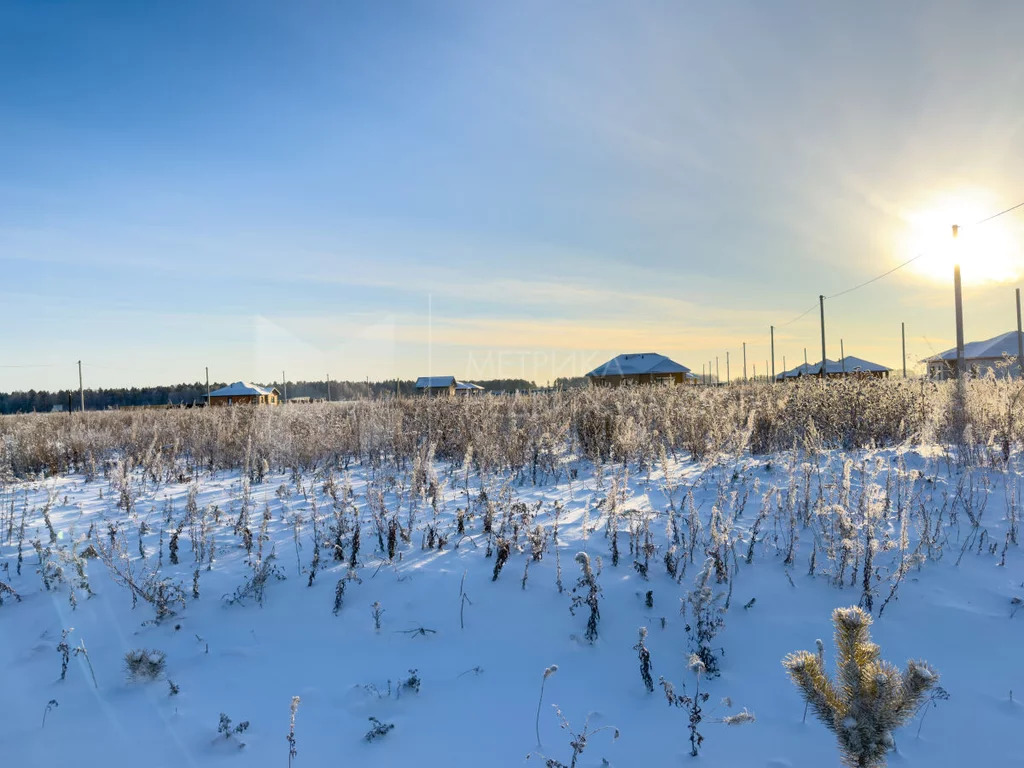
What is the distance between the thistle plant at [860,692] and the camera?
1634 mm

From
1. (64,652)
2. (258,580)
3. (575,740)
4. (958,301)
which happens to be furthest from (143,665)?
(958,301)

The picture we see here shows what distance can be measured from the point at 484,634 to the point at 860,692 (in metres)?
1.95

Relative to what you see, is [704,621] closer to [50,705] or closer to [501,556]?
[501,556]

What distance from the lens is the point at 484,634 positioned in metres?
3.16

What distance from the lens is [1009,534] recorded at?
393 cm

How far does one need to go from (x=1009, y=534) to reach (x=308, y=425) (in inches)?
315

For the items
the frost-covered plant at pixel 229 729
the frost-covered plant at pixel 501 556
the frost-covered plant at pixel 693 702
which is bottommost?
the frost-covered plant at pixel 229 729

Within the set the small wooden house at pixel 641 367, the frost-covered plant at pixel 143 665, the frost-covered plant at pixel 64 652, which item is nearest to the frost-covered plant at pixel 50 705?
the frost-covered plant at pixel 64 652

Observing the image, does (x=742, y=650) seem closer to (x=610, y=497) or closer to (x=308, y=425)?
(x=610, y=497)

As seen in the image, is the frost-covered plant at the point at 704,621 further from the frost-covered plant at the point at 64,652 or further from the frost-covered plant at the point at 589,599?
the frost-covered plant at the point at 64,652

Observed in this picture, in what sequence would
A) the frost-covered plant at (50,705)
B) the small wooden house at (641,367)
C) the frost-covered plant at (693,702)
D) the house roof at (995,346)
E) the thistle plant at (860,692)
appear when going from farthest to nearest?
the house roof at (995,346) < the small wooden house at (641,367) < the frost-covered plant at (50,705) < the frost-covered plant at (693,702) < the thistle plant at (860,692)

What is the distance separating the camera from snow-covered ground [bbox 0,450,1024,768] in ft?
8.14

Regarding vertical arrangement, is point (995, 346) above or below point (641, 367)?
above

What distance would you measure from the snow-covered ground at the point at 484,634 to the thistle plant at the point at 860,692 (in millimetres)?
800
